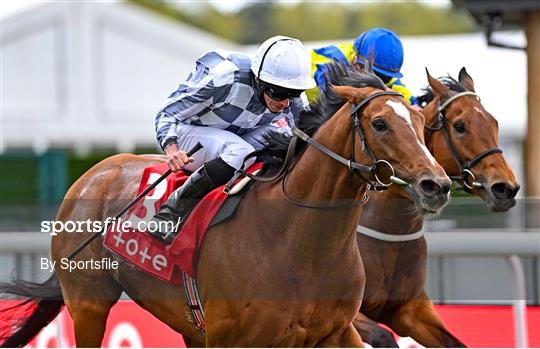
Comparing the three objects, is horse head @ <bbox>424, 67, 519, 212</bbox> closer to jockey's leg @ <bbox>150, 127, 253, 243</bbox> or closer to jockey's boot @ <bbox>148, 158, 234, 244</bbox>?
jockey's leg @ <bbox>150, 127, 253, 243</bbox>

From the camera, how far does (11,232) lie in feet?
18.1

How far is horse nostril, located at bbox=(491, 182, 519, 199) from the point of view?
4.56 m

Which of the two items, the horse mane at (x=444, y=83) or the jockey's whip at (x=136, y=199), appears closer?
the jockey's whip at (x=136, y=199)

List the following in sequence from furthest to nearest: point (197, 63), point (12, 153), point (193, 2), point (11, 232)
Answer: point (193, 2)
point (12, 153)
point (11, 232)
point (197, 63)

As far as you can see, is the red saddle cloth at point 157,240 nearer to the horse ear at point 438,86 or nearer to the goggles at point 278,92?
the goggles at point 278,92

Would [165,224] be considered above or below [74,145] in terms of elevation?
below

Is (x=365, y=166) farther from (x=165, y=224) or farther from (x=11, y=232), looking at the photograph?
(x=11, y=232)

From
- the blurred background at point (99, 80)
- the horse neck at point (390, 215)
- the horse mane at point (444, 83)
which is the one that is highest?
the blurred background at point (99, 80)

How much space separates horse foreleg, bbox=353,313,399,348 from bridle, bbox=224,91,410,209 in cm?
103

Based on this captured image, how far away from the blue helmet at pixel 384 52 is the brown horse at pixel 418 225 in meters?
0.22

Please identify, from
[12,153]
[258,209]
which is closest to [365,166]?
[258,209]

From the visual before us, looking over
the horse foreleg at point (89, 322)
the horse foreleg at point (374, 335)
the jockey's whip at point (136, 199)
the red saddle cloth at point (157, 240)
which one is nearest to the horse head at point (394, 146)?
the red saddle cloth at point (157, 240)

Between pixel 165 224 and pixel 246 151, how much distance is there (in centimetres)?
45

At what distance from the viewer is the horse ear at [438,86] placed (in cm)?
500
